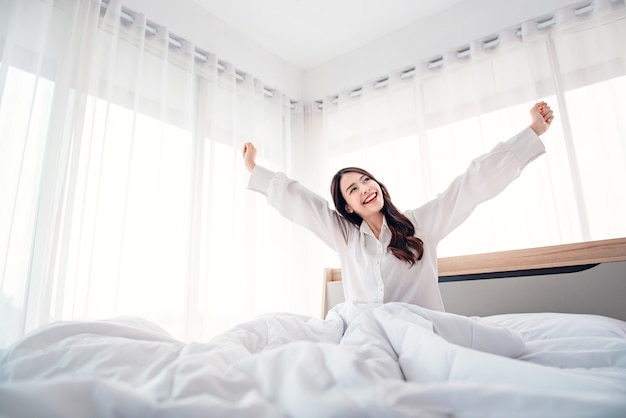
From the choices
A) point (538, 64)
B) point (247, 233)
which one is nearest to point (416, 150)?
point (538, 64)

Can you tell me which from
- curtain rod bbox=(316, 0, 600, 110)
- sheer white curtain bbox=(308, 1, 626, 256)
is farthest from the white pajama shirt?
curtain rod bbox=(316, 0, 600, 110)

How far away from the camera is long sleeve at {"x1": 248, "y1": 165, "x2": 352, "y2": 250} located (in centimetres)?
168

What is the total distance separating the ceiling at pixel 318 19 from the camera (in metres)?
2.59

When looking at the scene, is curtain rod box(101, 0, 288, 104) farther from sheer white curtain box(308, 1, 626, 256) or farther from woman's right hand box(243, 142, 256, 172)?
woman's right hand box(243, 142, 256, 172)

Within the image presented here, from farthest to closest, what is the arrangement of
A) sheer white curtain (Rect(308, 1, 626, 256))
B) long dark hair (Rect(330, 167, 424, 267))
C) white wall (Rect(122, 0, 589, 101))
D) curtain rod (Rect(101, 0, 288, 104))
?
white wall (Rect(122, 0, 589, 101)) < curtain rod (Rect(101, 0, 288, 104)) < sheer white curtain (Rect(308, 1, 626, 256)) < long dark hair (Rect(330, 167, 424, 267))

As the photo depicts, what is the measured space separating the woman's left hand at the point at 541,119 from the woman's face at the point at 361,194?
66 centimetres

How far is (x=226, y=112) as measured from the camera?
2680 mm

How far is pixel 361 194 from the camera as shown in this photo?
164 centimetres

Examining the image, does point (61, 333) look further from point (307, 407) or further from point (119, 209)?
point (119, 209)

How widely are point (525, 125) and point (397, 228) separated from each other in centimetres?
118

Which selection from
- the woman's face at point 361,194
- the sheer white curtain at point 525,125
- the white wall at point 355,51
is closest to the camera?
the woman's face at point 361,194

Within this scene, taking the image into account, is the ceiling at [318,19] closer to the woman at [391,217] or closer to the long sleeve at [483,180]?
the woman at [391,217]

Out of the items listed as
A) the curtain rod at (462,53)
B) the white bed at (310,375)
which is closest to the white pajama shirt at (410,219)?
the white bed at (310,375)

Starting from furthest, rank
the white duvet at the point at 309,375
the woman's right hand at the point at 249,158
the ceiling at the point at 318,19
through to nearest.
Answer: the ceiling at the point at 318,19
the woman's right hand at the point at 249,158
the white duvet at the point at 309,375
